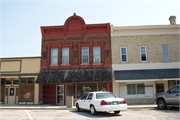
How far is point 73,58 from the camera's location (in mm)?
19125

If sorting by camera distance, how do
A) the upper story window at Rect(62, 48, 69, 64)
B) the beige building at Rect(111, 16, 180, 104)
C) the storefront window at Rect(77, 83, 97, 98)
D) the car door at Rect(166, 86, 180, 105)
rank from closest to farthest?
the car door at Rect(166, 86, 180, 105) → the beige building at Rect(111, 16, 180, 104) → the storefront window at Rect(77, 83, 97, 98) → the upper story window at Rect(62, 48, 69, 64)

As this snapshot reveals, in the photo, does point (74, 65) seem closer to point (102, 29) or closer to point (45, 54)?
point (45, 54)

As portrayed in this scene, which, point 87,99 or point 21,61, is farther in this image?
point 21,61

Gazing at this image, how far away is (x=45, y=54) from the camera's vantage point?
1944 centimetres

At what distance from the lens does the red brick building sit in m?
18.3

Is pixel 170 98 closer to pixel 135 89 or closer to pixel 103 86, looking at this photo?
pixel 135 89

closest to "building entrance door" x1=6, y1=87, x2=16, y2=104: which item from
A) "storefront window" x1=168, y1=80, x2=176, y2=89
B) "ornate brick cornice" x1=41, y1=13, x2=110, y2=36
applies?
"ornate brick cornice" x1=41, y1=13, x2=110, y2=36

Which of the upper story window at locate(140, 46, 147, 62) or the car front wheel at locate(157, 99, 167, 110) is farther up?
the upper story window at locate(140, 46, 147, 62)

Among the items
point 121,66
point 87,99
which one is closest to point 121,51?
point 121,66

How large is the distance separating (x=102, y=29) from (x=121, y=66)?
4625 millimetres

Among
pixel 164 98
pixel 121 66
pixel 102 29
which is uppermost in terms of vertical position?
pixel 102 29

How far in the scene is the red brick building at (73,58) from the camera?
18.3 meters

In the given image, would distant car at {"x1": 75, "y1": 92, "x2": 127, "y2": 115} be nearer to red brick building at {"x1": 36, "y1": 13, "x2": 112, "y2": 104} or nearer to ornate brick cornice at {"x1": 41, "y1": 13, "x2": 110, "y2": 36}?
red brick building at {"x1": 36, "y1": 13, "x2": 112, "y2": 104}

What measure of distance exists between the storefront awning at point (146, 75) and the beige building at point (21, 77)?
885 centimetres
